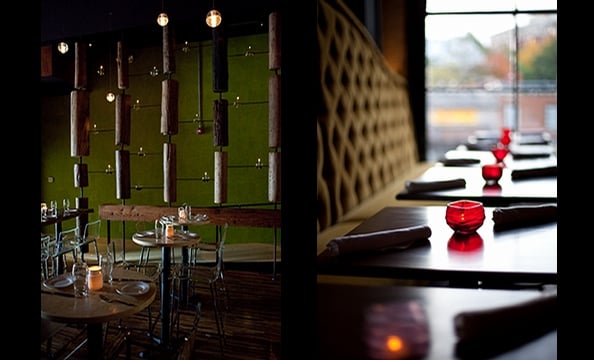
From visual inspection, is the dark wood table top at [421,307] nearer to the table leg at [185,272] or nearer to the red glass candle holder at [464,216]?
the red glass candle holder at [464,216]

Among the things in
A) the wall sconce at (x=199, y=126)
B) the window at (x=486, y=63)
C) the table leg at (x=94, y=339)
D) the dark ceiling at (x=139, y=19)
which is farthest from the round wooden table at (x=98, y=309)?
the window at (x=486, y=63)

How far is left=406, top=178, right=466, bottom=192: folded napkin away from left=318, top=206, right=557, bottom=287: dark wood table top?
2.49 feet

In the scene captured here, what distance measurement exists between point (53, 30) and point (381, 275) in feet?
2.87

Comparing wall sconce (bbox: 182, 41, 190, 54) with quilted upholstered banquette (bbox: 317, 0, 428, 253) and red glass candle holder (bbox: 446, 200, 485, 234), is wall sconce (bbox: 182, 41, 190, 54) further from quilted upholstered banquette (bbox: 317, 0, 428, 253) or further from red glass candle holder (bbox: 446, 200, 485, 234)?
red glass candle holder (bbox: 446, 200, 485, 234)

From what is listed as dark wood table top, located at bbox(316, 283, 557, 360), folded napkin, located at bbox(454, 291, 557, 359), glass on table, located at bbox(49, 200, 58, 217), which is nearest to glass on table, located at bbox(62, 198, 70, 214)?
glass on table, located at bbox(49, 200, 58, 217)

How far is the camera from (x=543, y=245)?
5.11ft

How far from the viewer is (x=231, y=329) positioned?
3.17m

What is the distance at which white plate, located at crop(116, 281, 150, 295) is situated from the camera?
2262 mm

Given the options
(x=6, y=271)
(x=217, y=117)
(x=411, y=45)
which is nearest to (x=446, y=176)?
(x=217, y=117)

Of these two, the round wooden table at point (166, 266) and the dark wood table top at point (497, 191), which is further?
the dark wood table top at point (497, 191)

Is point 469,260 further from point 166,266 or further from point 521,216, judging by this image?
point 166,266

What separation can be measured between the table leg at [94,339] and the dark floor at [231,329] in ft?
0.13

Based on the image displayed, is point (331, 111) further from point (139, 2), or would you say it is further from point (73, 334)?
point (73, 334)

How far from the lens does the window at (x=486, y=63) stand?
650 centimetres
